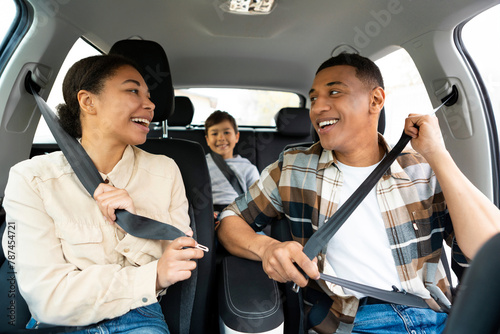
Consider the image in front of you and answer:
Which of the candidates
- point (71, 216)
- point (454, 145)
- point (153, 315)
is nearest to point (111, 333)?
point (153, 315)

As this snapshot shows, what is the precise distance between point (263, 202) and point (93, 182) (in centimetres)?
64

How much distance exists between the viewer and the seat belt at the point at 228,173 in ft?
9.04

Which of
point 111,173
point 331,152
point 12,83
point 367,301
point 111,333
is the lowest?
point 111,333

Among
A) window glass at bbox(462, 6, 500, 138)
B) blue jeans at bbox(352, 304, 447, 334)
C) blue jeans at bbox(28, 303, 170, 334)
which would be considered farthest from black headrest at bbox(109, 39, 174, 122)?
window glass at bbox(462, 6, 500, 138)

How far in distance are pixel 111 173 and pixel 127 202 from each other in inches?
7.4

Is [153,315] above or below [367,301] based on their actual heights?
below

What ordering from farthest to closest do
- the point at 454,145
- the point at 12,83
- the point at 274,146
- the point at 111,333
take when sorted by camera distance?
the point at 274,146
the point at 454,145
the point at 12,83
the point at 111,333

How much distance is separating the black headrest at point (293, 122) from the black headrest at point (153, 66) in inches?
70.6

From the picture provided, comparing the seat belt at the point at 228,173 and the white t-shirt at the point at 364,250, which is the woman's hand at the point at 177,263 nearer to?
the white t-shirt at the point at 364,250

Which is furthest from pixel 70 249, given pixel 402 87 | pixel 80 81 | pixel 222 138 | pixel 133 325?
pixel 402 87

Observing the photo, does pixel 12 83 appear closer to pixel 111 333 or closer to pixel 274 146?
pixel 111 333

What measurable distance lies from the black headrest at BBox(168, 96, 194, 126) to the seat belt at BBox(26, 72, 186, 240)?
1.51 m

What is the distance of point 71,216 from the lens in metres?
1.12

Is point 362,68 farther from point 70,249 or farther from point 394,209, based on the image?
point 70,249
